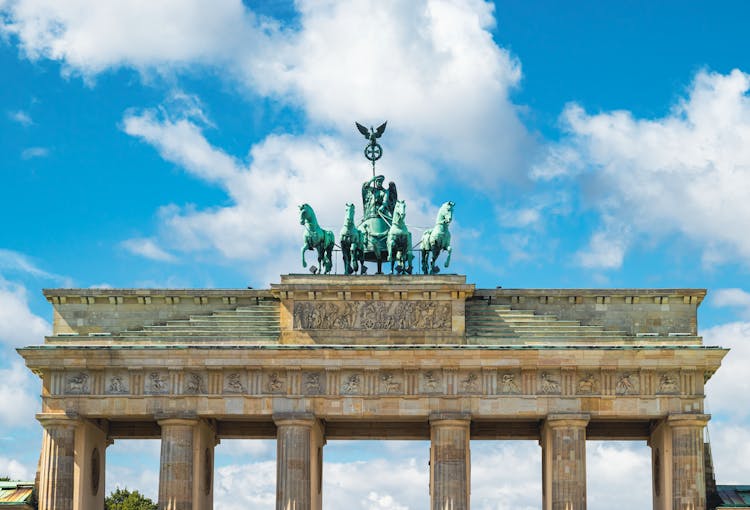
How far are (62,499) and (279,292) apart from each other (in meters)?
12.9

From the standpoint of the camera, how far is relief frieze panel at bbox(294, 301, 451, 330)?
69.8 m

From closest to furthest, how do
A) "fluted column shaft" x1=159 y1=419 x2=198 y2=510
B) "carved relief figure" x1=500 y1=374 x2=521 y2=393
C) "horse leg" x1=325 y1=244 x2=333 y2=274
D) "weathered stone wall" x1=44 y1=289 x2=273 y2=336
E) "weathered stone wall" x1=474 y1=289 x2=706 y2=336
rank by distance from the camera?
"fluted column shaft" x1=159 y1=419 x2=198 y2=510
"carved relief figure" x1=500 y1=374 x2=521 y2=393
"weathered stone wall" x1=474 y1=289 x2=706 y2=336
"weathered stone wall" x1=44 y1=289 x2=273 y2=336
"horse leg" x1=325 y1=244 x2=333 y2=274

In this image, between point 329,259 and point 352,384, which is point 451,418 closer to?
point 352,384

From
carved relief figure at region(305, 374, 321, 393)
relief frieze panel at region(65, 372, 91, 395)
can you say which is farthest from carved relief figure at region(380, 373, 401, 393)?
relief frieze panel at region(65, 372, 91, 395)

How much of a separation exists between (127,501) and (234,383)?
46526mm

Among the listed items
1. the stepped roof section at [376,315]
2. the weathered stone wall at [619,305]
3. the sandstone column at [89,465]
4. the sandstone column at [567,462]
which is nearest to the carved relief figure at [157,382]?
the stepped roof section at [376,315]

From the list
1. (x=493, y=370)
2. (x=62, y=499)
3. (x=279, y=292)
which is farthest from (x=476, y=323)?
(x=62, y=499)

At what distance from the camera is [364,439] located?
75.5 metres

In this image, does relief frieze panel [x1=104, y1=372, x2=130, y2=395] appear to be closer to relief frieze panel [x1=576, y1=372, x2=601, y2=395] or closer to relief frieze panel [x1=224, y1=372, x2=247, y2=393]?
relief frieze panel [x1=224, y1=372, x2=247, y2=393]

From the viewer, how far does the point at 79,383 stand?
69.1m

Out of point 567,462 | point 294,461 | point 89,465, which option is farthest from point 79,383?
point 567,462

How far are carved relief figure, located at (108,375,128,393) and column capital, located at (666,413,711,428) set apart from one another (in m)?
23.7

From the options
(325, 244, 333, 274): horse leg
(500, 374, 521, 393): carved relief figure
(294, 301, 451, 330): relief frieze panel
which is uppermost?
(325, 244, 333, 274): horse leg

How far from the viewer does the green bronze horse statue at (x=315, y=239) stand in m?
71.1
